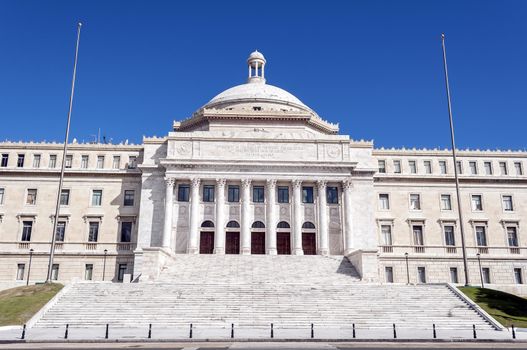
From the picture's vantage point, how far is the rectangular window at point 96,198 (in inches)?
2331

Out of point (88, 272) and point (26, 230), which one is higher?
point (26, 230)

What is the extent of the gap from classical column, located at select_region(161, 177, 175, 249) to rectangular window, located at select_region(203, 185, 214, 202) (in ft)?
12.3

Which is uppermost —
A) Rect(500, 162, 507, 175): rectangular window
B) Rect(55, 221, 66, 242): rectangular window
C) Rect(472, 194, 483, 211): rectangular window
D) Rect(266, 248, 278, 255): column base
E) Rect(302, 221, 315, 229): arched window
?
Rect(500, 162, 507, 175): rectangular window

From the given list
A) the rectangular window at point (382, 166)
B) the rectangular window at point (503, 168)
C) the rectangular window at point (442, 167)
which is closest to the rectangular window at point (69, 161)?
the rectangular window at point (382, 166)

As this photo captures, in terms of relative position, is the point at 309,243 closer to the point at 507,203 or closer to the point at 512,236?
the point at 512,236

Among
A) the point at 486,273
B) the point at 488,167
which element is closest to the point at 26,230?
the point at 486,273

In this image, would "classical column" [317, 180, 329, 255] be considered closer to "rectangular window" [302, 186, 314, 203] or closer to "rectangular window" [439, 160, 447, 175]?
"rectangular window" [302, 186, 314, 203]

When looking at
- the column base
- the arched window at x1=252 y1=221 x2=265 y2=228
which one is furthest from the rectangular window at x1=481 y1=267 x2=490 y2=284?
the arched window at x1=252 y1=221 x2=265 y2=228

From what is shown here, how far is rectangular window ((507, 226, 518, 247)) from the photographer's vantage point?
196 ft

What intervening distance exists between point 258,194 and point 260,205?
1.39 meters

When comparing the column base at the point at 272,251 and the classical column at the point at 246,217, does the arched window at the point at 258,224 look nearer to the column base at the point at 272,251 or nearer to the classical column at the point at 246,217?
the classical column at the point at 246,217

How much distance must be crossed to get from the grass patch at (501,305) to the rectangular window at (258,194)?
24.8 m

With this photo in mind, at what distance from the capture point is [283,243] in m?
56.6

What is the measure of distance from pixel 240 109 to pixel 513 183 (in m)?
36.2
